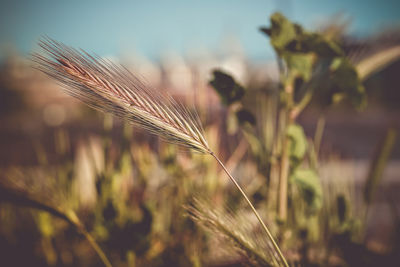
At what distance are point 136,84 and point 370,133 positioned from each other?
11.2 metres

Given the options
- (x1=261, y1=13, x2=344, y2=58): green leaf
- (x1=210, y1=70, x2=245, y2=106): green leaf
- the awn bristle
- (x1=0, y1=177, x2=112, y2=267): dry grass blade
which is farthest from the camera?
(x1=210, y1=70, x2=245, y2=106): green leaf

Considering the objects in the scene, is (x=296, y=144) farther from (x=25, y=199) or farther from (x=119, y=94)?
(x=25, y=199)

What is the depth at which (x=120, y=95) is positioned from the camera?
1.77ft

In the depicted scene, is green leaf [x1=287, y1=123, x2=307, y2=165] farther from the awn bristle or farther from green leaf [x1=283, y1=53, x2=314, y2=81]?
the awn bristle

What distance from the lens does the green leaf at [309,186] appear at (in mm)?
806

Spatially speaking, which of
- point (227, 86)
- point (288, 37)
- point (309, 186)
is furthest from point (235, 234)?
point (288, 37)

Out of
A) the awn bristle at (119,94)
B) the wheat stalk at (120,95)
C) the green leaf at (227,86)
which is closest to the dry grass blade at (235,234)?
the wheat stalk at (120,95)

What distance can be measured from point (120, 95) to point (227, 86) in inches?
16.9

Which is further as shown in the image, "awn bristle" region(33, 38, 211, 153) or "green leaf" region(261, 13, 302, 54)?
"green leaf" region(261, 13, 302, 54)

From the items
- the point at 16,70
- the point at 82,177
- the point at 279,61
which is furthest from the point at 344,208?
the point at 16,70

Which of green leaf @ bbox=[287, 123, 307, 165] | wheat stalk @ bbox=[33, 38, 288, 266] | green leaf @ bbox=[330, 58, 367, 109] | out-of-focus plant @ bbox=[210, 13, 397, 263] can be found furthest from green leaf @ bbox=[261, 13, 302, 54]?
wheat stalk @ bbox=[33, 38, 288, 266]

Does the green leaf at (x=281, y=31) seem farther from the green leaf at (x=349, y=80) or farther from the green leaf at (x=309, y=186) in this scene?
the green leaf at (x=309, y=186)

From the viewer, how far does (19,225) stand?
151cm

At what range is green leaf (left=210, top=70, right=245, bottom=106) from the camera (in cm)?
85
